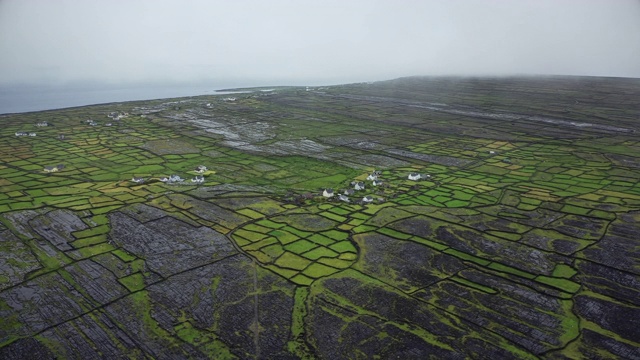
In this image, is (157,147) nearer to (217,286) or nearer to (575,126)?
(217,286)

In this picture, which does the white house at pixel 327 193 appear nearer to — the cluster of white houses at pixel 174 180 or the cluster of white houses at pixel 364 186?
the cluster of white houses at pixel 364 186

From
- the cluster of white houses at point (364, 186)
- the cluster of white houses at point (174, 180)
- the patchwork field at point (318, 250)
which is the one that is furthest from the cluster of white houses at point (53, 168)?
the cluster of white houses at point (364, 186)

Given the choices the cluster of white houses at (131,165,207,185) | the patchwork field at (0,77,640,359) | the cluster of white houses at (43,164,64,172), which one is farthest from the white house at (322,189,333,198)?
the cluster of white houses at (43,164,64,172)

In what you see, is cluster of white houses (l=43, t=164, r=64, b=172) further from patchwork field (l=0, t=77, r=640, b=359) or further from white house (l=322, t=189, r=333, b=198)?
white house (l=322, t=189, r=333, b=198)

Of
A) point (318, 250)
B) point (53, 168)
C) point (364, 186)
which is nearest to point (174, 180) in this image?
point (53, 168)

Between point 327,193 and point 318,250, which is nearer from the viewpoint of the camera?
point 318,250

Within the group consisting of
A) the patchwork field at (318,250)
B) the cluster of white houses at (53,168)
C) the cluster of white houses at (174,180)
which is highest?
the cluster of white houses at (53,168)

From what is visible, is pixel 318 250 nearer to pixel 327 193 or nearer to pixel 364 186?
pixel 327 193

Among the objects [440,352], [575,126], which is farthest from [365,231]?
[575,126]
